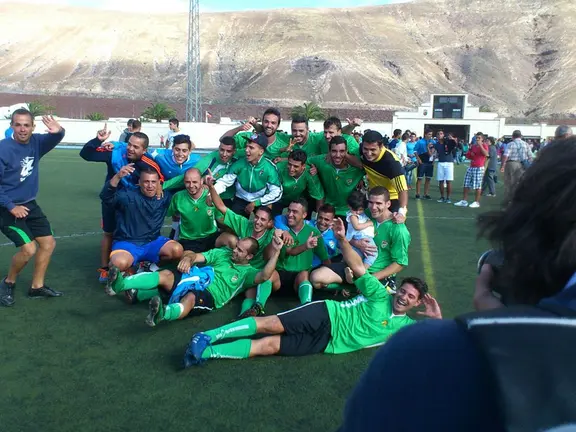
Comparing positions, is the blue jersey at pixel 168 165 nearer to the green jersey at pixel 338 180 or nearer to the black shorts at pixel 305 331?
the green jersey at pixel 338 180

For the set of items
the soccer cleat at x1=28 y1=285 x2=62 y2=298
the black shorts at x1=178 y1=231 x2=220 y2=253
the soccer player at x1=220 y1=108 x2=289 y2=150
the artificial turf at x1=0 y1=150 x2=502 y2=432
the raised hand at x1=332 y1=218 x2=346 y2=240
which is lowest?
the artificial turf at x1=0 y1=150 x2=502 y2=432

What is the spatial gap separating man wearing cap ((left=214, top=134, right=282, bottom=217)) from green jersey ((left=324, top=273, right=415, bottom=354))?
2536 mm

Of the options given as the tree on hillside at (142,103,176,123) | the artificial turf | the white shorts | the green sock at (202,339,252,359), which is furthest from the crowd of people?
the tree on hillside at (142,103,176,123)

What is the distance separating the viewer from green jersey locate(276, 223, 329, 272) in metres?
5.54

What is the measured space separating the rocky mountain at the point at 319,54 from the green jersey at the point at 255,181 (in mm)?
73862

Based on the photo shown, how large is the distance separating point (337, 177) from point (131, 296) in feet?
9.85

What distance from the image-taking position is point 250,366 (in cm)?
388

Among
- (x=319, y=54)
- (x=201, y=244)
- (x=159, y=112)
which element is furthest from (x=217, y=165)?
(x=319, y=54)

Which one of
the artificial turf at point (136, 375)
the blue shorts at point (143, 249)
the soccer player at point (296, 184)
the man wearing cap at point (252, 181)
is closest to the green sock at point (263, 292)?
the artificial turf at point (136, 375)

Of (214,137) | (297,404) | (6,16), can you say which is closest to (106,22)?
(6,16)

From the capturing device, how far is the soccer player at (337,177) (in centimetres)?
670

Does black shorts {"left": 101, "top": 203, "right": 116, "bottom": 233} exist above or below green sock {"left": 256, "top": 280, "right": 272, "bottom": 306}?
above

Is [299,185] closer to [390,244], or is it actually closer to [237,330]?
[390,244]

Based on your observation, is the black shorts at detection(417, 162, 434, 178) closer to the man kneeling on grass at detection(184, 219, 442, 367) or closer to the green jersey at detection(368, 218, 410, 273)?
the green jersey at detection(368, 218, 410, 273)
